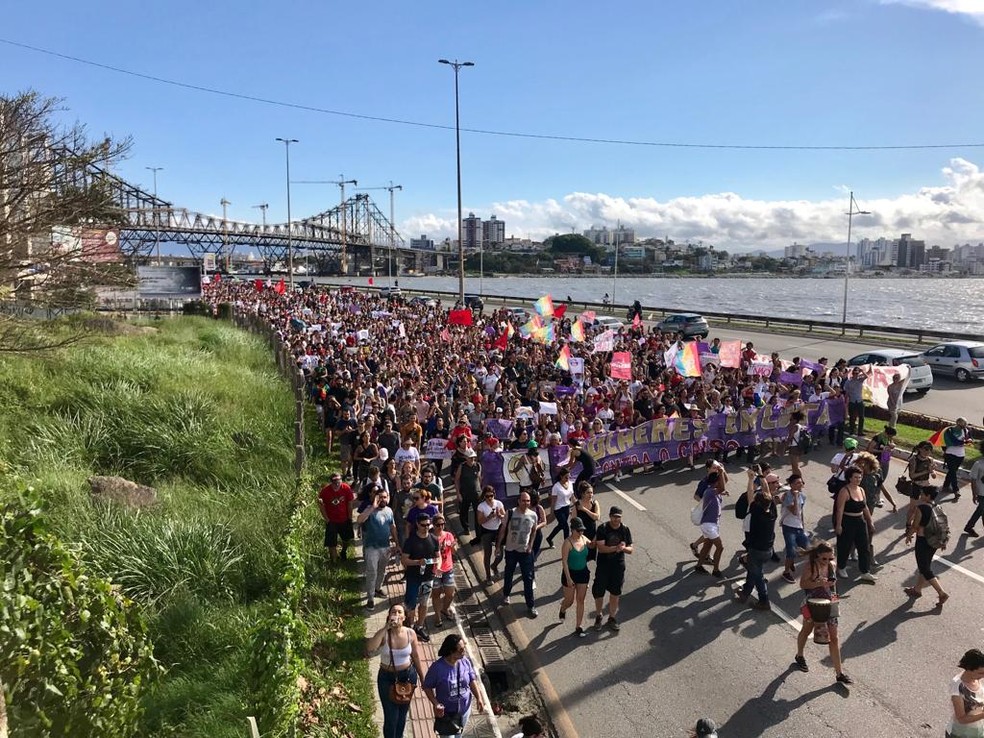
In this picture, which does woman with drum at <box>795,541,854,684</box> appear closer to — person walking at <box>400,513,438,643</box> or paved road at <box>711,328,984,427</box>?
person walking at <box>400,513,438,643</box>

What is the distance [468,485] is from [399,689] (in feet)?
17.2

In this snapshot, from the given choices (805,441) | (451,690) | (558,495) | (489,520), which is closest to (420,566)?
(489,520)

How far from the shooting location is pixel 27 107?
14.8m

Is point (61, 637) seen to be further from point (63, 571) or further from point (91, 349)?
point (91, 349)

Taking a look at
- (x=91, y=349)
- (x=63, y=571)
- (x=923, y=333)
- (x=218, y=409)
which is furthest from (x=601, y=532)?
(x=923, y=333)

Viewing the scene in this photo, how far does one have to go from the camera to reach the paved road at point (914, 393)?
19664mm

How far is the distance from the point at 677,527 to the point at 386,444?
17.3 feet

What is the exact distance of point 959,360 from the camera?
79.6 ft

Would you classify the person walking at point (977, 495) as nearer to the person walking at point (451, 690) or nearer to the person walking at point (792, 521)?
the person walking at point (792, 521)

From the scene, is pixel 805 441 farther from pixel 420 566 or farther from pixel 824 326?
pixel 824 326

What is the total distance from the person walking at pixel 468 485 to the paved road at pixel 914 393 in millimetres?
14326

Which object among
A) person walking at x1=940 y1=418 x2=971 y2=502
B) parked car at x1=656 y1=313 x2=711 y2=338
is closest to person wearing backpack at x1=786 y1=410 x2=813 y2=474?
person walking at x1=940 y1=418 x2=971 y2=502

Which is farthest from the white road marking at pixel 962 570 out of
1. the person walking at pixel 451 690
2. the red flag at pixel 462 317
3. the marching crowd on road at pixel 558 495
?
the red flag at pixel 462 317

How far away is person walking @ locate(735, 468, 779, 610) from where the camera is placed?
851 centimetres
